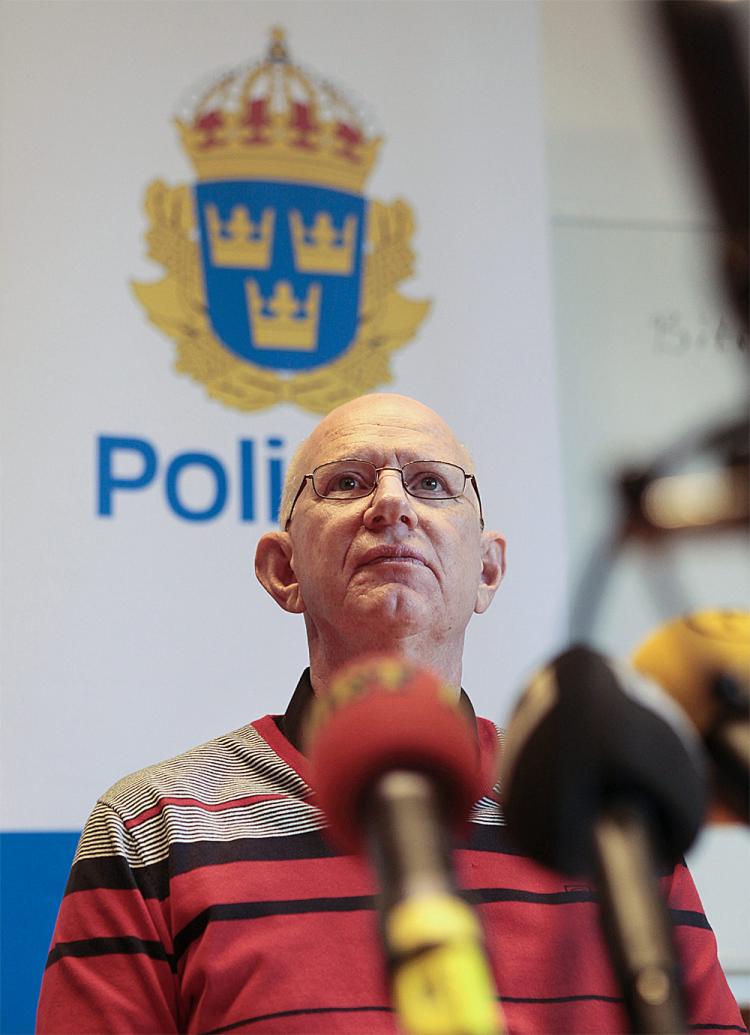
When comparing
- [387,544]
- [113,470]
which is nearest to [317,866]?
[387,544]

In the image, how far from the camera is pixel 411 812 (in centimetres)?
60

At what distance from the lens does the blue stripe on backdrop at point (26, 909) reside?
2215 millimetres

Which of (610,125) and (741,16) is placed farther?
(610,125)

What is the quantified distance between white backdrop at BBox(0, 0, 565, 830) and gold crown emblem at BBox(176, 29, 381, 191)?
0.12 ft

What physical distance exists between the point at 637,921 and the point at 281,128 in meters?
2.40

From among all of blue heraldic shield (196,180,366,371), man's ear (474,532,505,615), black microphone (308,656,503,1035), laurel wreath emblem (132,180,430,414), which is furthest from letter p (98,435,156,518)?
black microphone (308,656,503,1035)

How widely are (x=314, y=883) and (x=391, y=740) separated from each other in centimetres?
88

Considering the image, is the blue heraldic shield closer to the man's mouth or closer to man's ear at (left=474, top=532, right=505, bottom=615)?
man's ear at (left=474, top=532, right=505, bottom=615)

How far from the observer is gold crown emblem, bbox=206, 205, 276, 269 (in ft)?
→ 8.89

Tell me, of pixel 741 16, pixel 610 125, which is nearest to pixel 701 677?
pixel 741 16

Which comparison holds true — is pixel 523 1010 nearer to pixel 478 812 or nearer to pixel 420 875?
pixel 478 812

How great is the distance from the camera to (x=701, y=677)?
0.69m

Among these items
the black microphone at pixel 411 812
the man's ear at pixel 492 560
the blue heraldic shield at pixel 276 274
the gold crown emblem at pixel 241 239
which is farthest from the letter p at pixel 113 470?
the black microphone at pixel 411 812

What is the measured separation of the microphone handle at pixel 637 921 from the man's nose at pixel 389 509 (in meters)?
1.09
